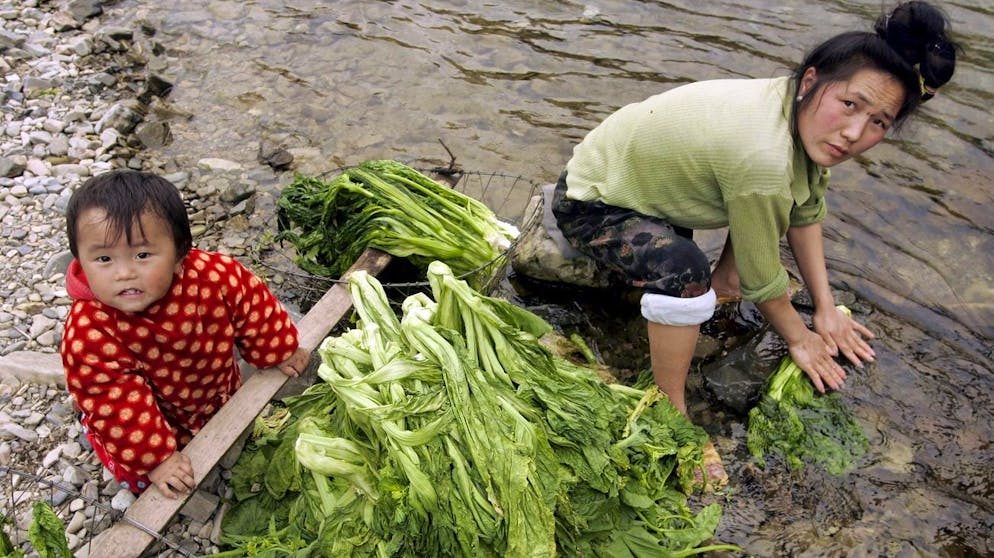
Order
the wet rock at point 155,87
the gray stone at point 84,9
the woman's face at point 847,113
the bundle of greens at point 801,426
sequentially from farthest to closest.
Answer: the gray stone at point 84,9, the wet rock at point 155,87, the bundle of greens at point 801,426, the woman's face at point 847,113

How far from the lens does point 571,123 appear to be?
6.64 metres

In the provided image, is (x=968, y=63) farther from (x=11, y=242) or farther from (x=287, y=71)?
(x=11, y=242)

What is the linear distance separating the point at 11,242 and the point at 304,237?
1.85 metres

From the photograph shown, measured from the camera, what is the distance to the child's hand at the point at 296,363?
Result: 11.8ft

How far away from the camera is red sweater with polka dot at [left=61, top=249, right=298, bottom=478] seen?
2.85 metres

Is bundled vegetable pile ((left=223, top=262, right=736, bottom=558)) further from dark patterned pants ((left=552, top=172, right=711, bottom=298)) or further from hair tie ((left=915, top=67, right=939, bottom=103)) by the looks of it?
hair tie ((left=915, top=67, right=939, bottom=103))

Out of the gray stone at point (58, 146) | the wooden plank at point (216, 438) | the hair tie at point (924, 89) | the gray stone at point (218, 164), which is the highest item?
the hair tie at point (924, 89)

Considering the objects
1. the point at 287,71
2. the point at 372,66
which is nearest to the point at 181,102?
the point at 287,71

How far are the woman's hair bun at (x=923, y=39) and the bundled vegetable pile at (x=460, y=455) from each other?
1868mm

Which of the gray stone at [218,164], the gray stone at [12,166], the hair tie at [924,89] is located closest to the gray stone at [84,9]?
the gray stone at [218,164]

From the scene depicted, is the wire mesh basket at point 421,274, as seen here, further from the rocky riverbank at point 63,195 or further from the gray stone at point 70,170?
the gray stone at point 70,170

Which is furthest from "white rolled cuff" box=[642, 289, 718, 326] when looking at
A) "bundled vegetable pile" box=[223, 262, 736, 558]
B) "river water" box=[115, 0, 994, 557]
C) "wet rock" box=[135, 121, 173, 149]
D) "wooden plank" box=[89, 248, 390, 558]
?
"wet rock" box=[135, 121, 173, 149]

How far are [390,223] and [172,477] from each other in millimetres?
1947

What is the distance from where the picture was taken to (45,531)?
103 inches
